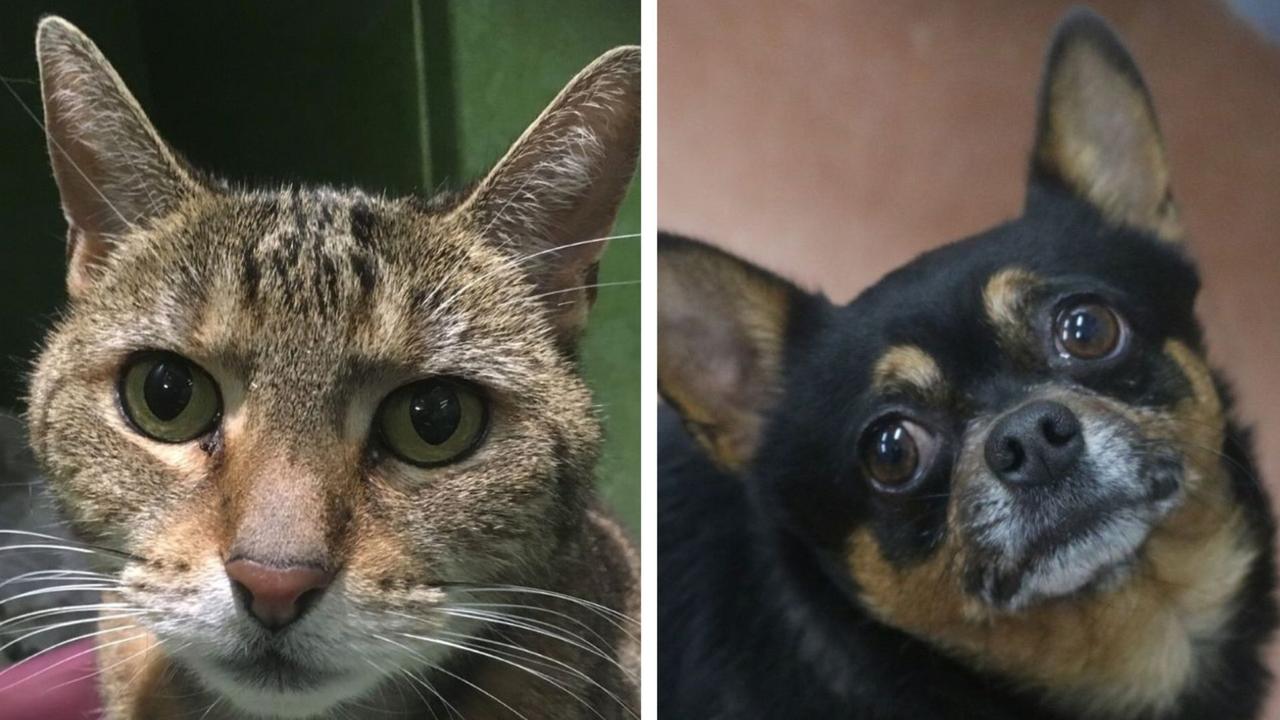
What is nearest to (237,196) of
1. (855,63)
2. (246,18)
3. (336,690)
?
(246,18)

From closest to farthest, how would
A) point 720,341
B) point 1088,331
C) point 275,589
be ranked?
point 275,589, point 1088,331, point 720,341

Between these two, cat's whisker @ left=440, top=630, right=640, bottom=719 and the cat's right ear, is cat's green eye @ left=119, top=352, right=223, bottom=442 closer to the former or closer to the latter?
the cat's right ear

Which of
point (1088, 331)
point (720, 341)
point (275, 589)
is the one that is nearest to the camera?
point (275, 589)

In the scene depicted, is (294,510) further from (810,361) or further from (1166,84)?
(1166,84)

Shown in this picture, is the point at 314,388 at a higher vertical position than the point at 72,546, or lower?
higher

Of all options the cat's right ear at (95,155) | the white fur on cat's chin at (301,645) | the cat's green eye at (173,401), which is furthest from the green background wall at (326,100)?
the white fur on cat's chin at (301,645)

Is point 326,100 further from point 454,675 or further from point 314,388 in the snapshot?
point 454,675

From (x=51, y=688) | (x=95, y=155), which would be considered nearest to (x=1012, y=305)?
(x=95, y=155)
